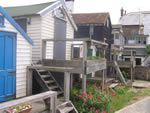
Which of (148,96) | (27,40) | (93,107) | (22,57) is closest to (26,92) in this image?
(22,57)

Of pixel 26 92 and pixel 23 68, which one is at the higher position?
pixel 23 68

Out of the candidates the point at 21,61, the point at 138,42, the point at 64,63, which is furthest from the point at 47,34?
the point at 138,42

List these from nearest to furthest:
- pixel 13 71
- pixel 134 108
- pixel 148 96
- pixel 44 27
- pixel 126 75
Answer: pixel 13 71 < pixel 134 108 < pixel 44 27 < pixel 148 96 < pixel 126 75

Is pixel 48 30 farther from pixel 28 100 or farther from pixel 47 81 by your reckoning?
pixel 28 100

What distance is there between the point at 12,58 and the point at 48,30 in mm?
3556

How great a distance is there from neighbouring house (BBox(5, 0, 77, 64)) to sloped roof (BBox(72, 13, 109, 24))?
1055 centimetres

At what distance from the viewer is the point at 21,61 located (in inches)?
291

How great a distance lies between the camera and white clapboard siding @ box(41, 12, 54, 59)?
31.6 feet

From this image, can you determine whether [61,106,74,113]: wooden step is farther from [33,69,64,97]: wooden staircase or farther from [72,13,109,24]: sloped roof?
[72,13,109,24]: sloped roof

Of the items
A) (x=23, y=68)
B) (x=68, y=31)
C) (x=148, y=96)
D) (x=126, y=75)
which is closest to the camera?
(x=23, y=68)

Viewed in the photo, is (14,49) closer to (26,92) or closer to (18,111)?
(26,92)

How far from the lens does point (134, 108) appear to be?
8.08m

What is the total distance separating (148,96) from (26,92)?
22.9ft

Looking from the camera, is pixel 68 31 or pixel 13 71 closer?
pixel 13 71
